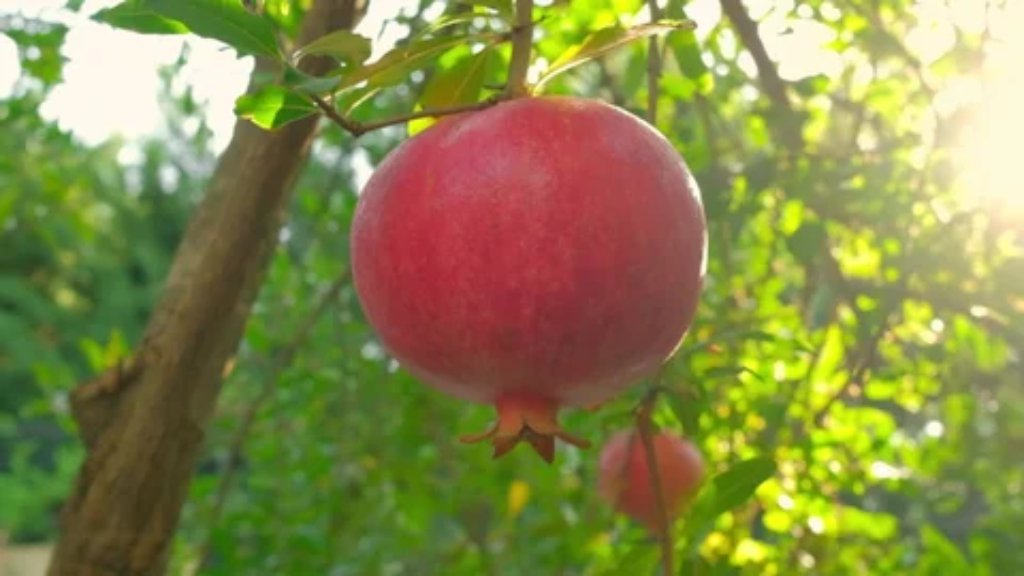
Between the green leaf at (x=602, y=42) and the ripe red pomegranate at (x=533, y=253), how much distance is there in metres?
0.07

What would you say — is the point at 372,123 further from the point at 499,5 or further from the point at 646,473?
the point at 646,473

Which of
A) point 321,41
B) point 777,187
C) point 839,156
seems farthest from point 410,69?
point 839,156

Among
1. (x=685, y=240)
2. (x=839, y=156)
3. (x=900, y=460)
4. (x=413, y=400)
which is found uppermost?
(x=685, y=240)

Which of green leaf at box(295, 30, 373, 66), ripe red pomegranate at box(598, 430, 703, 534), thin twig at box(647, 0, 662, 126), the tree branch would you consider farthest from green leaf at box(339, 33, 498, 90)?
ripe red pomegranate at box(598, 430, 703, 534)

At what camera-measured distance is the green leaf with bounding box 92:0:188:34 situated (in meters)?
0.75

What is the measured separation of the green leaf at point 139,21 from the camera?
75cm

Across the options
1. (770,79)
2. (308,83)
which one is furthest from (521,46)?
(770,79)

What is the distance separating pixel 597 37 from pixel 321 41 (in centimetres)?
15

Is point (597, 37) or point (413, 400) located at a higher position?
A: point (597, 37)

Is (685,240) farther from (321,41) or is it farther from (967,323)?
(967,323)

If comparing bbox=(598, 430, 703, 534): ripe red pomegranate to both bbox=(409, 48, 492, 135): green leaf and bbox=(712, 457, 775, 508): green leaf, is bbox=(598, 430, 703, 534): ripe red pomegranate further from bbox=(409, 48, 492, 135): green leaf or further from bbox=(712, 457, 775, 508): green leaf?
bbox=(409, 48, 492, 135): green leaf

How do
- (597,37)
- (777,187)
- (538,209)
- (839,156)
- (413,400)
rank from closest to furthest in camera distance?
(538,209) → (597,37) → (777,187) → (839,156) → (413,400)

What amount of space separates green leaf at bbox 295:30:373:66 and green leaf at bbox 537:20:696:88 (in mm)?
Result: 101

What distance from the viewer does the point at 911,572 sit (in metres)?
2.01
